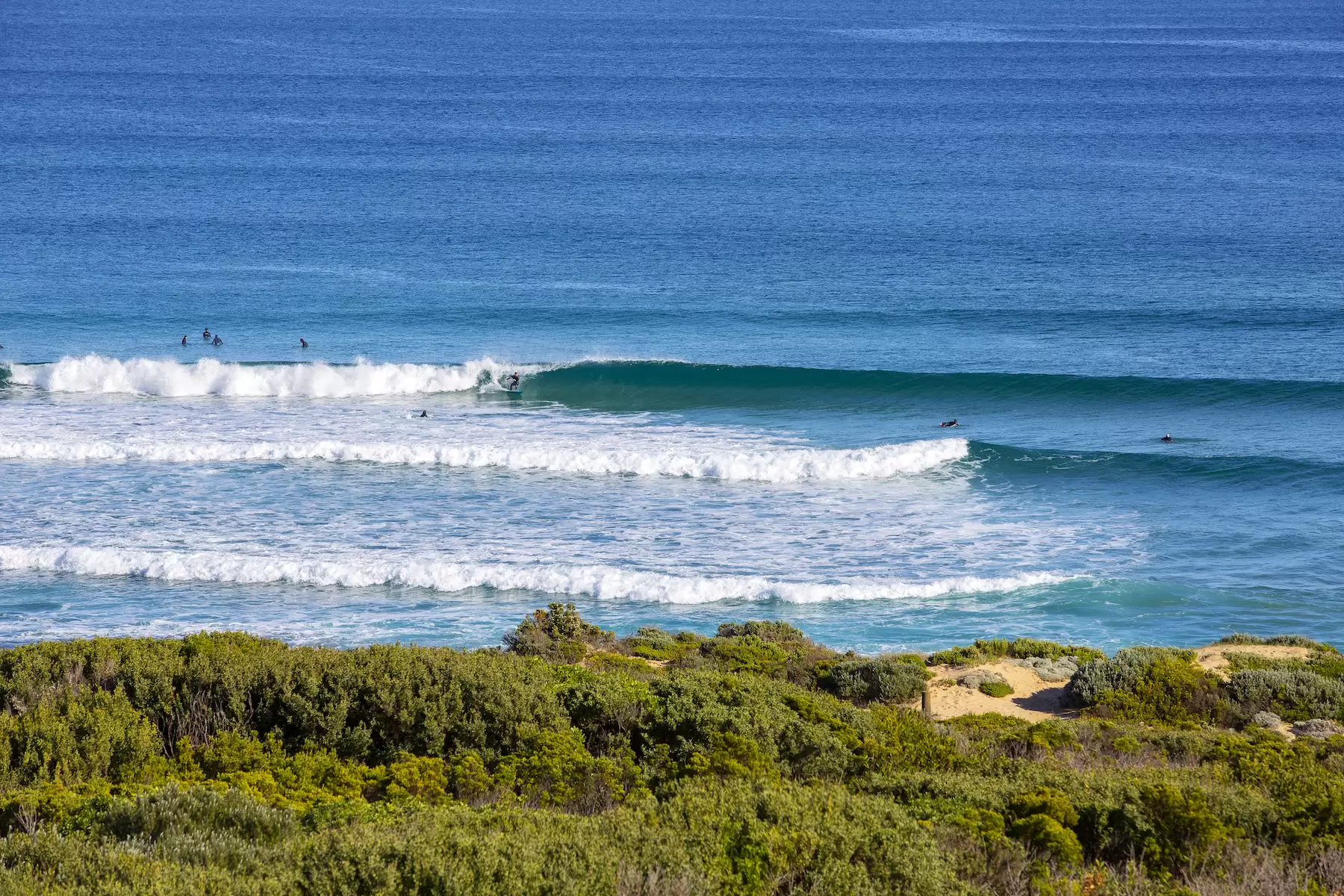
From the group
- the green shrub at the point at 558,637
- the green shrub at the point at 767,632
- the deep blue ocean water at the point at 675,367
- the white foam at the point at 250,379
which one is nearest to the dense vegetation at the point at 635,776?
the green shrub at the point at 558,637

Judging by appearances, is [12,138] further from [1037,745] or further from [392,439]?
[1037,745]

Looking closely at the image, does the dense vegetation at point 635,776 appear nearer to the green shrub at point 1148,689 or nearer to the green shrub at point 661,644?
the green shrub at point 1148,689

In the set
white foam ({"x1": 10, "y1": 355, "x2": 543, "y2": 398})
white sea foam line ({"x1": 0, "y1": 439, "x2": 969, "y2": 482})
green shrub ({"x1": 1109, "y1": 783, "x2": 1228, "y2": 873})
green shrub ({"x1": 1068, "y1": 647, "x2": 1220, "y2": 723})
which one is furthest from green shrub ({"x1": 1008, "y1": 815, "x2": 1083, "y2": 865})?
white foam ({"x1": 10, "y1": 355, "x2": 543, "y2": 398})

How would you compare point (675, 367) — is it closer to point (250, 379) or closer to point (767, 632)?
point (250, 379)

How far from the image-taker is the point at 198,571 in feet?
73.0

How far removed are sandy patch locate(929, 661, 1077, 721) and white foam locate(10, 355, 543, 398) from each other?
2264 centimetres

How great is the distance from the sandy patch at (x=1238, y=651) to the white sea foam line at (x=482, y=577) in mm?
4196

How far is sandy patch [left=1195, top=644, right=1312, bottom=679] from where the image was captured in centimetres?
1723

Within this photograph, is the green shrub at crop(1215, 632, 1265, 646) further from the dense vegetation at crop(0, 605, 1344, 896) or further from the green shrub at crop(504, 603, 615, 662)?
the green shrub at crop(504, 603, 615, 662)

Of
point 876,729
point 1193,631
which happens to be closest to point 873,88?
point 1193,631

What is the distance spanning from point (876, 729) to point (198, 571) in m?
14.4

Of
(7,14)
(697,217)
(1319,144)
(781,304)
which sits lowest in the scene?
(781,304)

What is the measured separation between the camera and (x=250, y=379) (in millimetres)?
37031

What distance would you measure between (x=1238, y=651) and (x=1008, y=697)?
4.18 metres
